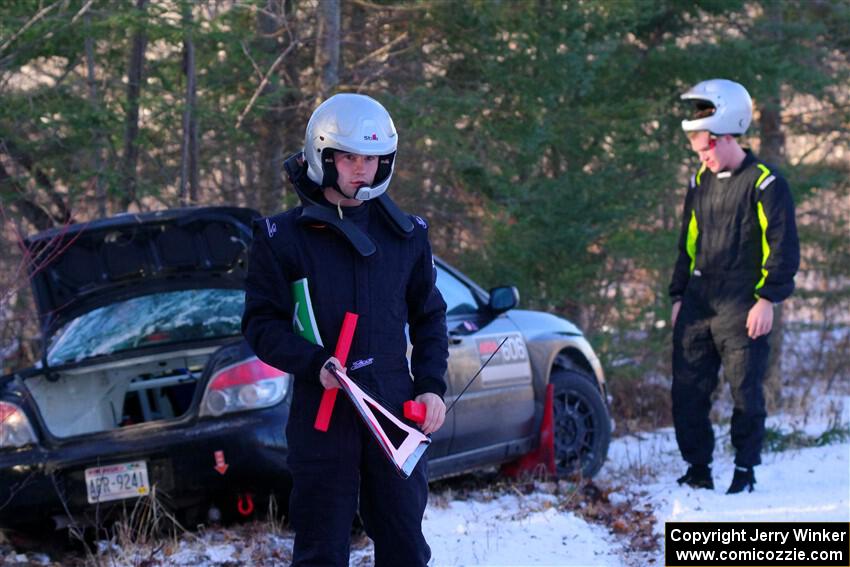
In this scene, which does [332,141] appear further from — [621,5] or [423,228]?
[621,5]

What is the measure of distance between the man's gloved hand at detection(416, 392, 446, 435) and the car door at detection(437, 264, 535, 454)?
8.70 ft

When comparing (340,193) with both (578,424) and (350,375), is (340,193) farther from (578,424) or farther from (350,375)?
(578,424)

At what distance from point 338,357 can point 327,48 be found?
7.16 m

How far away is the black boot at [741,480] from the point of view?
704cm

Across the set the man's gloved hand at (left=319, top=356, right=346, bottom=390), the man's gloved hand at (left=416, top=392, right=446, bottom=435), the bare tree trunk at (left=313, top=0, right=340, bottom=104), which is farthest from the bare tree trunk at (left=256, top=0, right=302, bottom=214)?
the man's gloved hand at (left=319, top=356, right=346, bottom=390)

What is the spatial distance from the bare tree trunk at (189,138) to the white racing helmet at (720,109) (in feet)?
14.1

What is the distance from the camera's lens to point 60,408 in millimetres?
6441

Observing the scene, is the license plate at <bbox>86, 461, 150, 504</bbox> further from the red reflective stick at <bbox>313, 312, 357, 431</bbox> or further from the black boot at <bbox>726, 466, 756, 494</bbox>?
the black boot at <bbox>726, 466, 756, 494</bbox>

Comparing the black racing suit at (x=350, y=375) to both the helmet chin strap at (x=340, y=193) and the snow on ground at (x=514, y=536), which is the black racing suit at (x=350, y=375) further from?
the snow on ground at (x=514, y=536)

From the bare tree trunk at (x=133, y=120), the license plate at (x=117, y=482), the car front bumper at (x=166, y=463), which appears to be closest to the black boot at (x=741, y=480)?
the car front bumper at (x=166, y=463)

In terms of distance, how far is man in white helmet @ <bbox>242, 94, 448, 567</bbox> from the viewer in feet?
13.0

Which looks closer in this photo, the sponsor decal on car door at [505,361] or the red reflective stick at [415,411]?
the red reflective stick at [415,411]

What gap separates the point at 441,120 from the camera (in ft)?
34.7

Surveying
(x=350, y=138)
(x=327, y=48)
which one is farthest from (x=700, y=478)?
(x=327, y=48)
